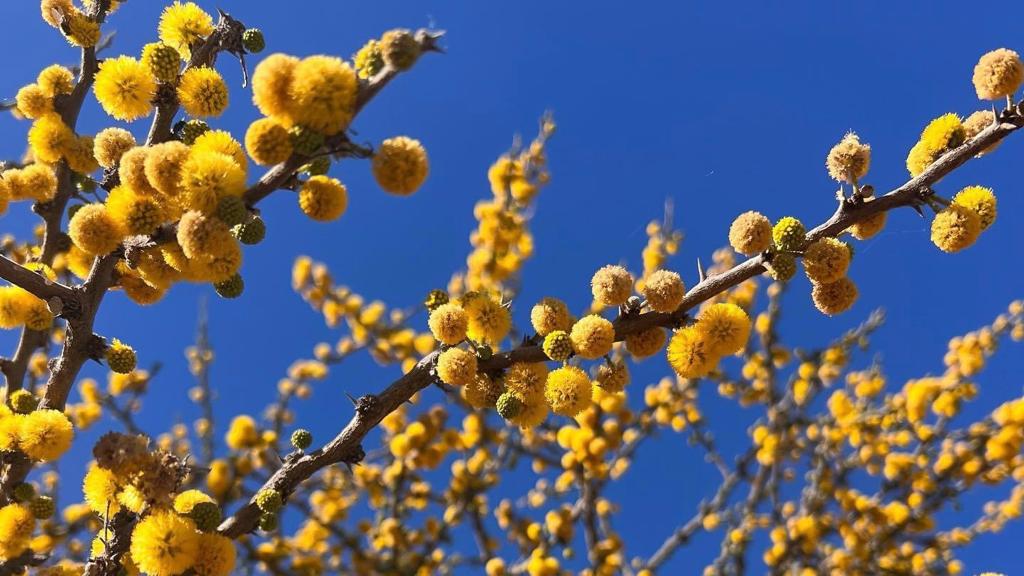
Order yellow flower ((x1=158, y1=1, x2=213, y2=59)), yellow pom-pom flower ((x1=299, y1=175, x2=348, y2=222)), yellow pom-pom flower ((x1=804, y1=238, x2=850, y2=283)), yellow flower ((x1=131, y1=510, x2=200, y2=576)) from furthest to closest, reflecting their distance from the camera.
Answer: yellow flower ((x1=158, y1=1, x2=213, y2=59)), yellow pom-pom flower ((x1=804, y1=238, x2=850, y2=283)), yellow flower ((x1=131, y1=510, x2=200, y2=576)), yellow pom-pom flower ((x1=299, y1=175, x2=348, y2=222))

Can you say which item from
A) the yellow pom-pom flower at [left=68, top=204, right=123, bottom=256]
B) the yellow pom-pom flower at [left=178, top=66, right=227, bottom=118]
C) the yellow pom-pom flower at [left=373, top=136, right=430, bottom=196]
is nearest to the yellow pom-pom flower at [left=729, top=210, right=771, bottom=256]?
the yellow pom-pom flower at [left=373, top=136, right=430, bottom=196]

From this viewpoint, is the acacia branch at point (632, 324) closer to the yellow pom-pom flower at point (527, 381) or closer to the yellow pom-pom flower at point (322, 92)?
the yellow pom-pom flower at point (527, 381)

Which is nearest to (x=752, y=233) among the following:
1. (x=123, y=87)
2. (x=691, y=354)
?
(x=691, y=354)

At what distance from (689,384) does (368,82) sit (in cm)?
619

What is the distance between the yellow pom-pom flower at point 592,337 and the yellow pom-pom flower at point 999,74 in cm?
170

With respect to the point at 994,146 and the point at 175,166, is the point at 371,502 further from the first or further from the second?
the point at 994,146

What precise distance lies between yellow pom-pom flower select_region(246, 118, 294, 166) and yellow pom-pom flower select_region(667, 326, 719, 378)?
165 centimetres

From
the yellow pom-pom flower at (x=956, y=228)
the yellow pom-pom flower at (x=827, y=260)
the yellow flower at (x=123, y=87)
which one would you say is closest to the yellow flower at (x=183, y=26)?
the yellow flower at (x=123, y=87)

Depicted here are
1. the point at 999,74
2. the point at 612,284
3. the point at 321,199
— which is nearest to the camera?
the point at 321,199

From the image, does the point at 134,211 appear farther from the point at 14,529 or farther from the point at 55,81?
the point at 14,529

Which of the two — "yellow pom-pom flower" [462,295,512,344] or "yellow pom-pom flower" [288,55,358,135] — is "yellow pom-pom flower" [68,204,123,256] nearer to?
"yellow pom-pom flower" [288,55,358,135]

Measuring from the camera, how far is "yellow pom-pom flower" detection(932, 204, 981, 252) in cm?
260

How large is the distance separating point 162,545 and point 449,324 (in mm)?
1371

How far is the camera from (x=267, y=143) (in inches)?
84.6
